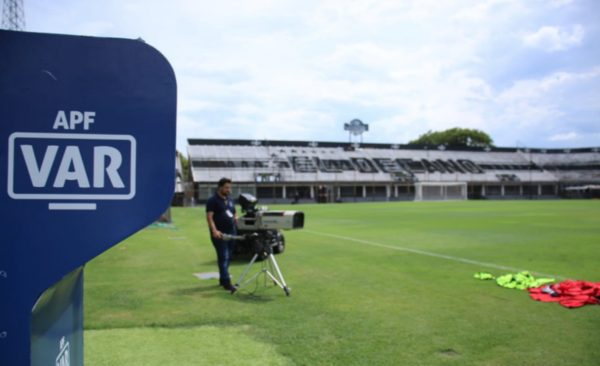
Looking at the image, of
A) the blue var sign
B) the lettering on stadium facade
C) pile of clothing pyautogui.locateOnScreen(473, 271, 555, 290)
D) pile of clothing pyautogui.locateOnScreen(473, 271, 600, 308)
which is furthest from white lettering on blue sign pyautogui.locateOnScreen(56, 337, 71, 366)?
the lettering on stadium facade

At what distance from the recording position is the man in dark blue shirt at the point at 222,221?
23.9 feet

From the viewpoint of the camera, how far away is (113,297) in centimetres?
677

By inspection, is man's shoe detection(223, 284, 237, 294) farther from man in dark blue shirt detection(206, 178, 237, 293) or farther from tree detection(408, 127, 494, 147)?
tree detection(408, 127, 494, 147)

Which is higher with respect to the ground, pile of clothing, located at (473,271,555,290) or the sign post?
the sign post

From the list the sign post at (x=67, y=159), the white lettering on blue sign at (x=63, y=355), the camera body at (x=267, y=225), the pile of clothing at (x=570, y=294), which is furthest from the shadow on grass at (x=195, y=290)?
the sign post at (x=67, y=159)

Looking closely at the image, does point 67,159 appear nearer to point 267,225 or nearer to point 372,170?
point 267,225

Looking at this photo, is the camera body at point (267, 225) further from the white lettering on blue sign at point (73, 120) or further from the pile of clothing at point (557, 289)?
the white lettering on blue sign at point (73, 120)

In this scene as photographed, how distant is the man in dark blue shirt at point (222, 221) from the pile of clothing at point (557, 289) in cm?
447

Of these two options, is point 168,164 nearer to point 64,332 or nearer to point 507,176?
point 64,332

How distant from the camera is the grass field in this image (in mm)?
4301

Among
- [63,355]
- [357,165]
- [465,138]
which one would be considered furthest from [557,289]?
Answer: [465,138]

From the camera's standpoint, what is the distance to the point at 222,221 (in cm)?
753

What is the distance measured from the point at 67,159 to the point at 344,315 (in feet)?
15.1

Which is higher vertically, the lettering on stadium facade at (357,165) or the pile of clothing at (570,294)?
the lettering on stadium facade at (357,165)
